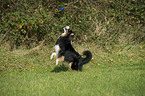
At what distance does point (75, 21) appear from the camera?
8.98 meters

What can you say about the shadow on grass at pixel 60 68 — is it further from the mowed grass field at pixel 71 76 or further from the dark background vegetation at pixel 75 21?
the dark background vegetation at pixel 75 21

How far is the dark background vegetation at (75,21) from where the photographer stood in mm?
8016

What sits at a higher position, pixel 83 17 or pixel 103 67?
pixel 83 17

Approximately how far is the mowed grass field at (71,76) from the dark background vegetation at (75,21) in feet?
2.38

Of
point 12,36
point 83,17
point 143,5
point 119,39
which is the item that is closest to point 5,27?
point 12,36

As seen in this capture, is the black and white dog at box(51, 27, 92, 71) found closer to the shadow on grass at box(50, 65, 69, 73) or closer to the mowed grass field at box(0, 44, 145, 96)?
the mowed grass field at box(0, 44, 145, 96)

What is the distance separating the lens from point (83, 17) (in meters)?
8.84

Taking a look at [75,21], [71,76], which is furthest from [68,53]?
[75,21]

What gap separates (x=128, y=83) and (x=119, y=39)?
179 inches

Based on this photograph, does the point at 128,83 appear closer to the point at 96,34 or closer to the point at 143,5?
the point at 96,34

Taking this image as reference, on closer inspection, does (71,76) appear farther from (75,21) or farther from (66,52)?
(75,21)

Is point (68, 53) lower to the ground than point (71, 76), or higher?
higher

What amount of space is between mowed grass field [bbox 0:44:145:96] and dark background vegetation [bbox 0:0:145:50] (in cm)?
73

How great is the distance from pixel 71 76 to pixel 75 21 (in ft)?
13.3
